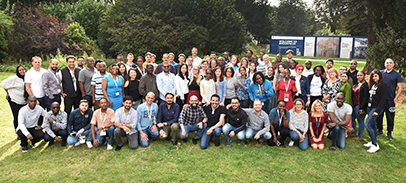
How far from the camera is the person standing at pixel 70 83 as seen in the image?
657 centimetres

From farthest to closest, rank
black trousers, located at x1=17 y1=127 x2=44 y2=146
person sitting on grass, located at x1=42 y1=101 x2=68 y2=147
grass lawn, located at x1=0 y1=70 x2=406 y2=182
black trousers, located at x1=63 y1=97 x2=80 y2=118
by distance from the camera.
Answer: black trousers, located at x1=63 y1=97 x2=80 y2=118
person sitting on grass, located at x1=42 y1=101 x2=68 y2=147
black trousers, located at x1=17 y1=127 x2=44 y2=146
grass lawn, located at x1=0 y1=70 x2=406 y2=182

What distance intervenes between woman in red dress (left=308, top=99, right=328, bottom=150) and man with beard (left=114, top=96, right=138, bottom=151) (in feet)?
14.0

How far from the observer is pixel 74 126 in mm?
6125

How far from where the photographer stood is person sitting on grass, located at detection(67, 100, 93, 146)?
603 cm

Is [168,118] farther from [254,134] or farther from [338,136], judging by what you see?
[338,136]

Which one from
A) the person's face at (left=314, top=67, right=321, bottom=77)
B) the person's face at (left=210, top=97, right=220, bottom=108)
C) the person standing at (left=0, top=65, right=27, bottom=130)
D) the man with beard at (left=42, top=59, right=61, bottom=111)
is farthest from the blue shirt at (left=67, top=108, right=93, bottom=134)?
the person's face at (left=314, top=67, right=321, bottom=77)

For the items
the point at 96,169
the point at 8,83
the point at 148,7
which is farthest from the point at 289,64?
the point at 148,7

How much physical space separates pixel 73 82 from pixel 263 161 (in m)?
5.17

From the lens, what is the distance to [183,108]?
6.45m

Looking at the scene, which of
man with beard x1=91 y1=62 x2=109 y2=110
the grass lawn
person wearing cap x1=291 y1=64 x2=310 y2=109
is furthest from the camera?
person wearing cap x1=291 y1=64 x2=310 y2=109

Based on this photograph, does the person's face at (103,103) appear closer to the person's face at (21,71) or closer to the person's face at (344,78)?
the person's face at (21,71)

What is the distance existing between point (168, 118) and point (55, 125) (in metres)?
2.68

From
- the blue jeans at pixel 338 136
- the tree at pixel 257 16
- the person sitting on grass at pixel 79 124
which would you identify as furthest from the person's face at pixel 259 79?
the tree at pixel 257 16

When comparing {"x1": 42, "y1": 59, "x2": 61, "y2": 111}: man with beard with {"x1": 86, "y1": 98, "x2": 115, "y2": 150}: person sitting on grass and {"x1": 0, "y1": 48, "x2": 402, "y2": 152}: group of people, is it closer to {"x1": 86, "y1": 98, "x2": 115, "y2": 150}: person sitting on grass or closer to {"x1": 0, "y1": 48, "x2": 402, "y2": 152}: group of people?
{"x1": 0, "y1": 48, "x2": 402, "y2": 152}: group of people
